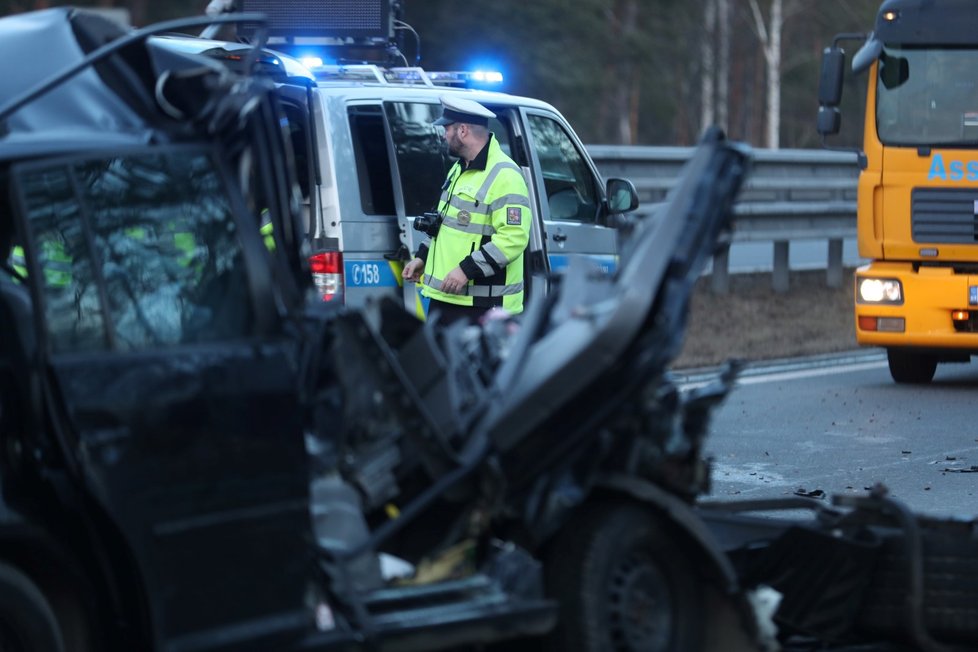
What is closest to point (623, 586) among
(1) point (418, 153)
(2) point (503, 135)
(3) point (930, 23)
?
(1) point (418, 153)

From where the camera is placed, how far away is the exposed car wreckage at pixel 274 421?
12.3ft

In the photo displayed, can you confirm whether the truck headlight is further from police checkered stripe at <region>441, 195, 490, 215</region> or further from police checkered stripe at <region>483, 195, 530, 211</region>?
police checkered stripe at <region>441, 195, 490, 215</region>

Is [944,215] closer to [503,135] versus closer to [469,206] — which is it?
[503,135]

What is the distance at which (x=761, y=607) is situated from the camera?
4664 millimetres

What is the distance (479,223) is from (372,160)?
0.74m

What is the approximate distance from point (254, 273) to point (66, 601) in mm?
906

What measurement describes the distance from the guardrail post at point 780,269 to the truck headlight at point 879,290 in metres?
5.50

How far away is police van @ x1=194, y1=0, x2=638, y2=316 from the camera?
8766 millimetres

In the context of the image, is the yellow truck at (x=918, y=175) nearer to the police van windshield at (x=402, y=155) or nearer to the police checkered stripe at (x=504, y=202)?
the police van windshield at (x=402, y=155)

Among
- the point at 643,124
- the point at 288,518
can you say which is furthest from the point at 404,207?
the point at 643,124

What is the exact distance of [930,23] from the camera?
11633 mm

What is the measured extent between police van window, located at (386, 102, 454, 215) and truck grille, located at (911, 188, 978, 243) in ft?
12.4

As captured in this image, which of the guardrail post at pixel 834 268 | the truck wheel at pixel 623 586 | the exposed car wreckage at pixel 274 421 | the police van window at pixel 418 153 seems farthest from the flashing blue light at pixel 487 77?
the guardrail post at pixel 834 268

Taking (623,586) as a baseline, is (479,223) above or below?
above
